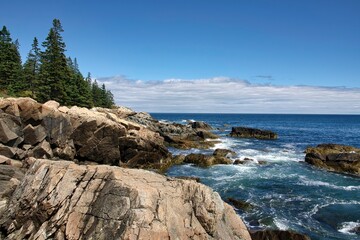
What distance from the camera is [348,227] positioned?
23.4 metres

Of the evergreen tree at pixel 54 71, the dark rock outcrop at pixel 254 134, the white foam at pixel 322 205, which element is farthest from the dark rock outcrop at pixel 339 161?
the evergreen tree at pixel 54 71

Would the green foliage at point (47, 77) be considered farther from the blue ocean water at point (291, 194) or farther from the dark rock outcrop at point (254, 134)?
the dark rock outcrop at point (254, 134)

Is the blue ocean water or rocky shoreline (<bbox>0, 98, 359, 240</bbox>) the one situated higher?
rocky shoreline (<bbox>0, 98, 359, 240</bbox>)

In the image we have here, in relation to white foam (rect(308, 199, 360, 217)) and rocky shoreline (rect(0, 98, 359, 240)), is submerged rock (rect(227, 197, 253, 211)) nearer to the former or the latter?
white foam (rect(308, 199, 360, 217))

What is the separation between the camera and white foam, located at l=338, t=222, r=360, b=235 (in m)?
22.7

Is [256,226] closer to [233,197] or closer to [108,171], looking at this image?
[233,197]

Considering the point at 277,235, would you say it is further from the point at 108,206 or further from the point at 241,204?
the point at 108,206

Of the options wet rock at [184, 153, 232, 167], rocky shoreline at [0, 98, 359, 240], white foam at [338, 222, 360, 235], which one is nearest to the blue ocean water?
white foam at [338, 222, 360, 235]

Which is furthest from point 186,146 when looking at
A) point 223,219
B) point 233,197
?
point 223,219

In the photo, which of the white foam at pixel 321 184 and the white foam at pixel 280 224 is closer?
the white foam at pixel 280 224

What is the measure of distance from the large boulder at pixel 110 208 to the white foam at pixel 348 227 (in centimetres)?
1164

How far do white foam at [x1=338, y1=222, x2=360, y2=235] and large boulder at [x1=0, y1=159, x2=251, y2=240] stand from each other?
1164 cm

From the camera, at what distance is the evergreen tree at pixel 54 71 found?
5716cm

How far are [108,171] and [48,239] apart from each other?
3950 millimetres
